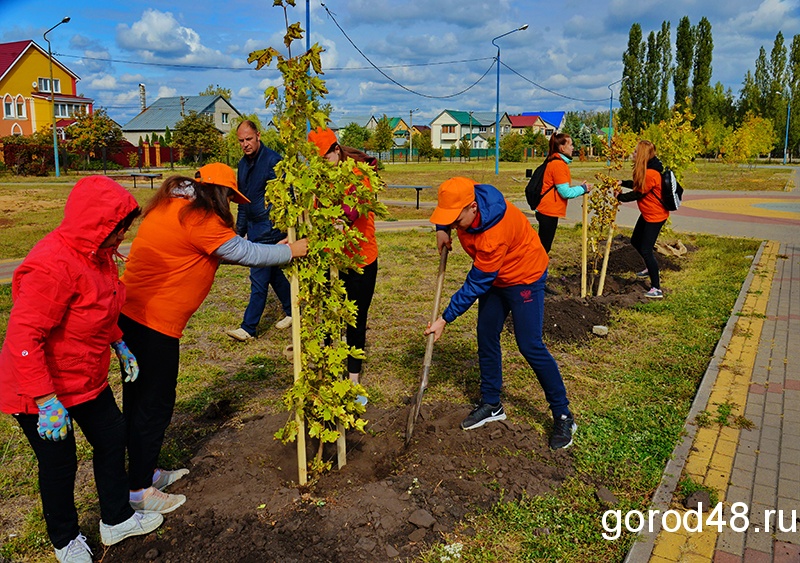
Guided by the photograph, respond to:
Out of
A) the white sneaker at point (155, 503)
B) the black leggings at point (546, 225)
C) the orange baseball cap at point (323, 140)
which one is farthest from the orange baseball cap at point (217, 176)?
the black leggings at point (546, 225)

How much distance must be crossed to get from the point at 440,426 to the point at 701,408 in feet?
6.67

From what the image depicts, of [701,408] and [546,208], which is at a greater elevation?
[546,208]

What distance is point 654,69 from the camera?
58219mm

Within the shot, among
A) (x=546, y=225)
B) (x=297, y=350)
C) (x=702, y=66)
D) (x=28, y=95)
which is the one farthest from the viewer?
(x=702, y=66)

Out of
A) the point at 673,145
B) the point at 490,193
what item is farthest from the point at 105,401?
the point at 673,145

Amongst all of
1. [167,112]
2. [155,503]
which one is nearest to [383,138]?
[167,112]

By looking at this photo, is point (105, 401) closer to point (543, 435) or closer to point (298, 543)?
point (298, 543)

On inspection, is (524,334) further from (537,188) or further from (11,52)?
(11,52)

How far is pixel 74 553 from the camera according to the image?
298cm

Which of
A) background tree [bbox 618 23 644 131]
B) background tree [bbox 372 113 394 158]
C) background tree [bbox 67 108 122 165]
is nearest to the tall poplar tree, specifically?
background tree [bbox 618 23 644 131]

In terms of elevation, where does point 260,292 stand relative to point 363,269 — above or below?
below

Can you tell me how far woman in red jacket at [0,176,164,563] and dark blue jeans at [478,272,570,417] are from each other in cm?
232

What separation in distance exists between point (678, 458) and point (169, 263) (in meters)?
3.29

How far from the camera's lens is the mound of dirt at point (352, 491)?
308 cm
